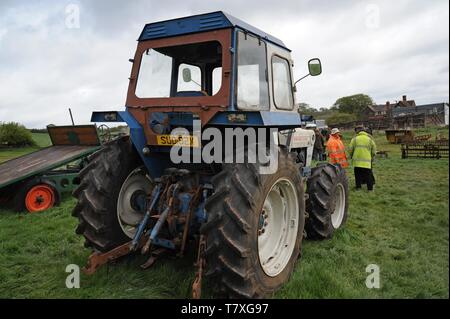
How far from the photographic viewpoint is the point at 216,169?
3.75 m

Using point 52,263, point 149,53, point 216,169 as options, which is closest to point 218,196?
point 216,169

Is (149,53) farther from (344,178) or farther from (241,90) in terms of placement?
(344,178)

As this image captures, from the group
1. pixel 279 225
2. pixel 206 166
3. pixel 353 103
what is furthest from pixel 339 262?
pixel 353 103

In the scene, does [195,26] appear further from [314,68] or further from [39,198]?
[39,198]

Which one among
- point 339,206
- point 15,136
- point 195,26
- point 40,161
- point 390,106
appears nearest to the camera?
point 195,26

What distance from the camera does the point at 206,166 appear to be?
3828mm

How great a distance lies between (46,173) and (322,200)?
610 cm

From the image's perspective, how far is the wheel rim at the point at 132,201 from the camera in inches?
152

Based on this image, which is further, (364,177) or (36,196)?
(364,177)
